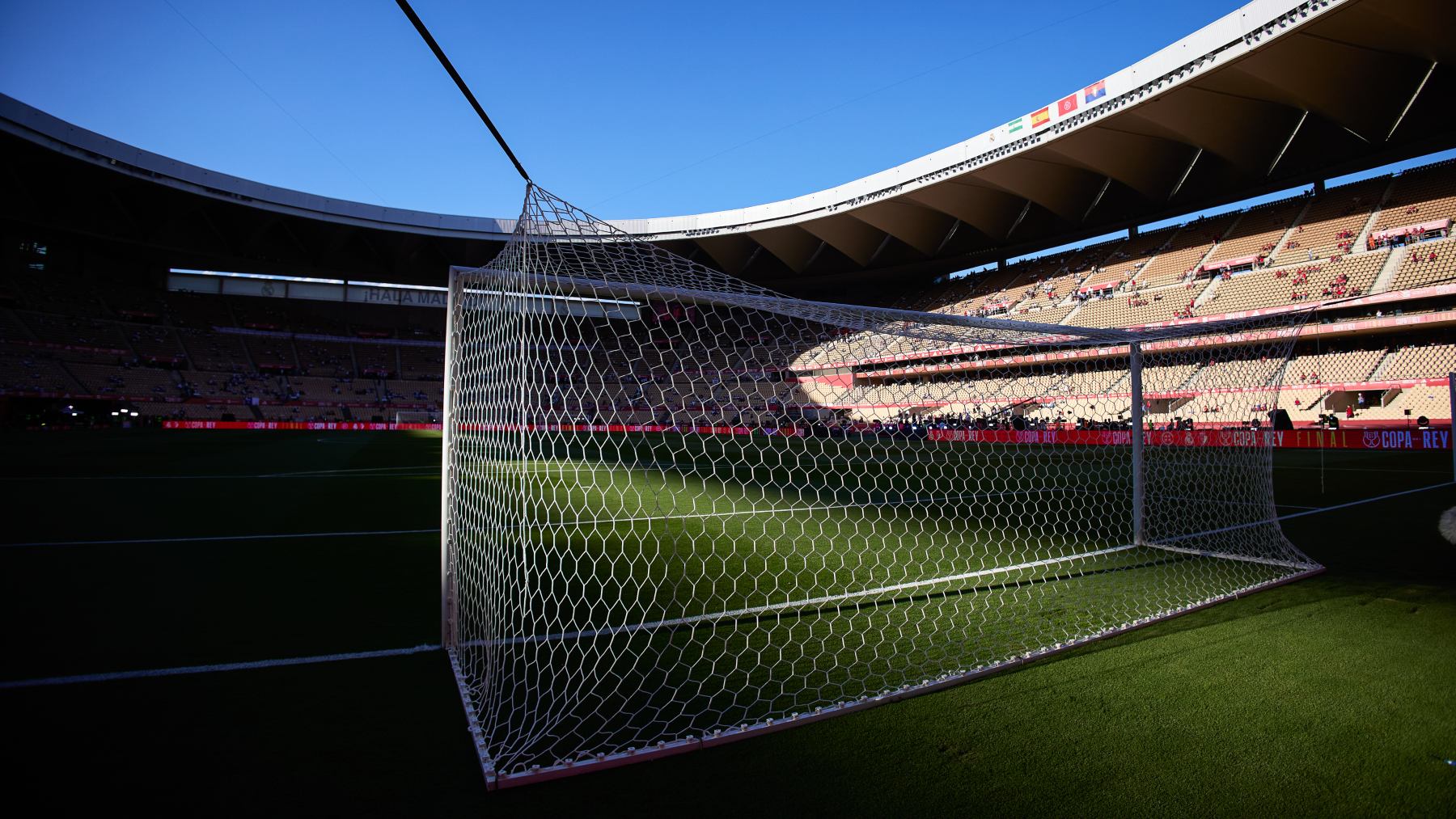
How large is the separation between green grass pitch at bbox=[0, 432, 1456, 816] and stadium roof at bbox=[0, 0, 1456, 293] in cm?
1895

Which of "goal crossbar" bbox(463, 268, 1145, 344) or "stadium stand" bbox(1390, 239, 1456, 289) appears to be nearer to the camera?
"goal crossbar" bbox(463, 268, 1145, 344)

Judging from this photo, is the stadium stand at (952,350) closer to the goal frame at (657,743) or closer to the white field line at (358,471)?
the goal frame at (657,743)

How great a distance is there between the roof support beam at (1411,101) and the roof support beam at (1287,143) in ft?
7.12

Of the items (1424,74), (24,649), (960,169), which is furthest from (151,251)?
(1424,74)

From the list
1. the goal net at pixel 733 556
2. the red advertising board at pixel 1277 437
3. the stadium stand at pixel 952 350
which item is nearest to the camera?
the goal net at pixel 733 556

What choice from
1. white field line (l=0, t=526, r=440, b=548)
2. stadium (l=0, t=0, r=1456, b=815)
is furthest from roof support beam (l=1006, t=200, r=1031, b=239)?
white field line (l=0, t=526, r=440, b=548)

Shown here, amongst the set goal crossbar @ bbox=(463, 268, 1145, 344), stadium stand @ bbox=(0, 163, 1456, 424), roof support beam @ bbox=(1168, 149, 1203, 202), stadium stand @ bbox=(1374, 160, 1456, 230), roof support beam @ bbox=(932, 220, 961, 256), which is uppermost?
roof support beam @ bbox=(1168, 149, 1203, 202)

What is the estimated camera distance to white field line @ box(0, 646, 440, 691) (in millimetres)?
2287

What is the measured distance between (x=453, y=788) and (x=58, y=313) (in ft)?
137

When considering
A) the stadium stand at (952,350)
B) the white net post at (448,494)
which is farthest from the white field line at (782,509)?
the white net post at (448,494)

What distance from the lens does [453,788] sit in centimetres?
167

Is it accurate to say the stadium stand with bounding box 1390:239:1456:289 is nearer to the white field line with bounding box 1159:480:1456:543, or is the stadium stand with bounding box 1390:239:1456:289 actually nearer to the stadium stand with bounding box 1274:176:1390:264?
the stadium stand with bounding box 1274:176:1390:264

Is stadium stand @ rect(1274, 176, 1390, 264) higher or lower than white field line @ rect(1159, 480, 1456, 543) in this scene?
higher

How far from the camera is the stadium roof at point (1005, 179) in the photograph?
56.2ft
